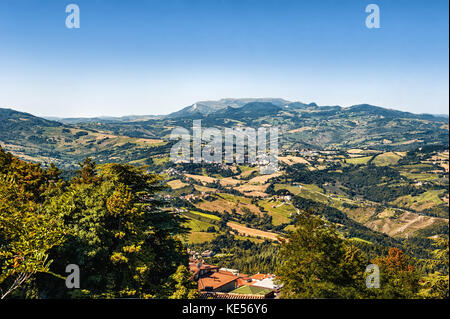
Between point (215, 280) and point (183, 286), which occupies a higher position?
point (183, 286)

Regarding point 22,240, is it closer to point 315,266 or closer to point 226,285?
point 315,266

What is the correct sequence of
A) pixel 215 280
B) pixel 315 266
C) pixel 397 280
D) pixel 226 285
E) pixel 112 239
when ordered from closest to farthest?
pixel 315 266 → pixel 112 239 → pixel 397 280 → pixel 226 285 → pixel 215 280

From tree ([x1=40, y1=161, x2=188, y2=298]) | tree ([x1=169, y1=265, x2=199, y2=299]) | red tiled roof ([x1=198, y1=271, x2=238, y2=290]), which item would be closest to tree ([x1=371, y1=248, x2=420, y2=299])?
tree ([x1=169, y1=265, x2=199, y2=299])

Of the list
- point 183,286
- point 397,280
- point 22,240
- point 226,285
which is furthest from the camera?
point 226,285

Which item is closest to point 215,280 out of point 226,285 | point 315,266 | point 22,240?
point 226,285

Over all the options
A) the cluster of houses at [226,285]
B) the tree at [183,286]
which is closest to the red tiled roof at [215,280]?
the cluster of houses at [226,285]

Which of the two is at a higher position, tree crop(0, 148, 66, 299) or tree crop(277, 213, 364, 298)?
tree crop(0, 148, 66, 299)

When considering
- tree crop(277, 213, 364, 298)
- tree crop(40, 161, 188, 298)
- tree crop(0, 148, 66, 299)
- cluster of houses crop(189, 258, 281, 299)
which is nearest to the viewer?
tree crop(0, 148, 66, 299)

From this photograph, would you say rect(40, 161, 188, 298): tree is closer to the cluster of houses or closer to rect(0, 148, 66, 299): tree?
rect(0, 148, 66, 299): tree

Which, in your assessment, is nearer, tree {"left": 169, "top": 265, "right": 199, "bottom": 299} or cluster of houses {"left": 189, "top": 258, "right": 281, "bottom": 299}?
tree {"left": 169, "top": 265, "right": 199, "bottom": 299}

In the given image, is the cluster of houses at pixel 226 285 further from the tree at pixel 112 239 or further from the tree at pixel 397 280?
the tree at pixel 112 239

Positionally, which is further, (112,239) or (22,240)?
(112,239)
